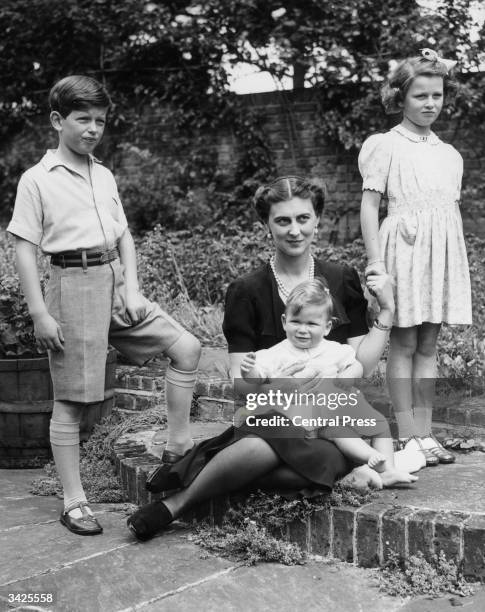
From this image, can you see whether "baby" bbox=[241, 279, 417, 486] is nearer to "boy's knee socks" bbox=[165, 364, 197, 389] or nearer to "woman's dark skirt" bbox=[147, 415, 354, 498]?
"woman's dark skirt" bbox=[147, 415, 354, 498]

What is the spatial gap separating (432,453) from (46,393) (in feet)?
6.26

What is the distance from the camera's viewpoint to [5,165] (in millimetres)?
9375

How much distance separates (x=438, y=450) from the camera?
128 inches

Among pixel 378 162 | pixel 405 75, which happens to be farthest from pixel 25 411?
pixel 405 75

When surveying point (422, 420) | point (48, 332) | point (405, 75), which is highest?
point (405, 75)

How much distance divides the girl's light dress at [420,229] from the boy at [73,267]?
106 cm

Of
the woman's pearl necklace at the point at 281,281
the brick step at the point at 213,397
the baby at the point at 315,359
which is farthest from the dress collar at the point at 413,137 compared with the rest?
the brick step at the point at 213,397

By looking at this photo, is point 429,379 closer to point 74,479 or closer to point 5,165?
point 74,479

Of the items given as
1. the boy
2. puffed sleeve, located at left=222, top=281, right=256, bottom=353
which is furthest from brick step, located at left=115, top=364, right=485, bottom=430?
the boy

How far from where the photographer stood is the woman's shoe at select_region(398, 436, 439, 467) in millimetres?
3213

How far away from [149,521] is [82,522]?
0.31m

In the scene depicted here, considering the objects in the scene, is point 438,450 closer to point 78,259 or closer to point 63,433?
point 63,433

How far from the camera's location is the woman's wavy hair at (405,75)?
3.16 metres

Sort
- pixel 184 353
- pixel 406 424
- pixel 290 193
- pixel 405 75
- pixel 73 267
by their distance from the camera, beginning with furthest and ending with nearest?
pixel 406 424, pixel 405 75, pixel 184 353, pixel 73 267, pixel 290 193
